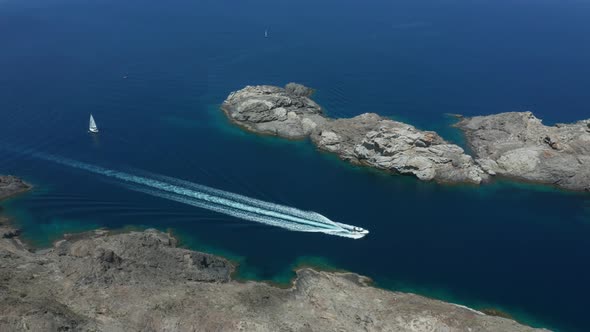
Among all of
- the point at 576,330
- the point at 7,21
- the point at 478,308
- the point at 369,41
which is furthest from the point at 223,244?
the point at 7,21

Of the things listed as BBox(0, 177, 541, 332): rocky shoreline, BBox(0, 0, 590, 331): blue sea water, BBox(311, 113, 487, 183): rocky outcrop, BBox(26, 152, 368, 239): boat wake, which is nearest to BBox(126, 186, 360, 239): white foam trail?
BBox(26, 152, 368, 239): boat wake

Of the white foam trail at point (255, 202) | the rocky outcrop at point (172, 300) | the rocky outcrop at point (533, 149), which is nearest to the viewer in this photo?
the rocky outcrop at point (172, 300)

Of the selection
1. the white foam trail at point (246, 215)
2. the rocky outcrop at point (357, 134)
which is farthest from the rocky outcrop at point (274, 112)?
the white foam trail at point (246, 215)

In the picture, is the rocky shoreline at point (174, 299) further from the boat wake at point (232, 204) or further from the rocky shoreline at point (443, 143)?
the rocky shoreline at point (443, 143)

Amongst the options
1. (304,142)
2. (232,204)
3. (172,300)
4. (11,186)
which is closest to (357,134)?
(304,142)

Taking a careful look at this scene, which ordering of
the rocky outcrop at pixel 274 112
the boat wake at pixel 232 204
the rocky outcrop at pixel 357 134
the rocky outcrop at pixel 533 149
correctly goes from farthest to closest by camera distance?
the rocky outcrop at pixel 274 112 → the rocky outcrop at pixel 357 134 → the rocky outcrop at pixel 533 149 → the boat wake at pixel 232 204

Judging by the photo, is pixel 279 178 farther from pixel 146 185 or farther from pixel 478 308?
pixel 478 308

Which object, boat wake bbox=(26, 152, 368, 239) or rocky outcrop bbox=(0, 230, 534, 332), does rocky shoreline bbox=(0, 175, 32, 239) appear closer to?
boat wake bbox=(26, 152, 368, 239)
